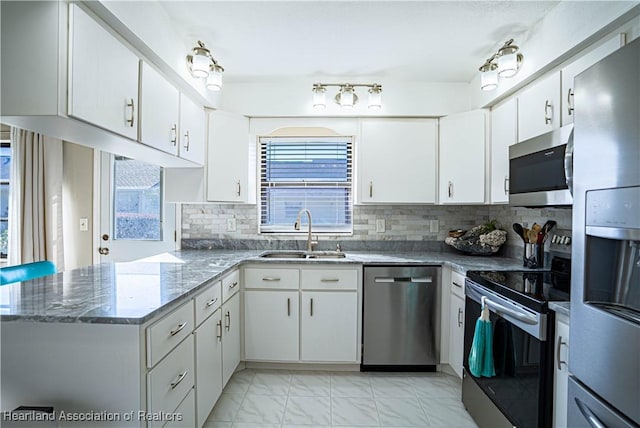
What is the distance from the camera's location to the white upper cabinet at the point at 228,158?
2.73 meters

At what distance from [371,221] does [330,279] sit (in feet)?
2.83

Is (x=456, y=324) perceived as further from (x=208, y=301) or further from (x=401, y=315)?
(x=208, y=301)

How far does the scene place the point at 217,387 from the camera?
6.45 ft

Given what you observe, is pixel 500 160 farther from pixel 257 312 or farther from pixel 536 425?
pixel 257 312

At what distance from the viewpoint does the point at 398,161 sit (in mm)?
2828

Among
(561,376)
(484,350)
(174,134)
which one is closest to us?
(561,376)

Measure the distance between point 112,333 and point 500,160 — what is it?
2.57 m

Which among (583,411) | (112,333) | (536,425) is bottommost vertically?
(536,425)

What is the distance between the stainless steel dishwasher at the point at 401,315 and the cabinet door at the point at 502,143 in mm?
745

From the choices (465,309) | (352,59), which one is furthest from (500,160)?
(352,59)

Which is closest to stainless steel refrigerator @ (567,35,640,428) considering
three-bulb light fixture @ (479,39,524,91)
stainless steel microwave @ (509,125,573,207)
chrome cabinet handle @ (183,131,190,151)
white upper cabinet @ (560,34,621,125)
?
stainless steel microwave @ (509,125,573,207)

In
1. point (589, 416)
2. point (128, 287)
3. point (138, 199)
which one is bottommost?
point (589, 416)

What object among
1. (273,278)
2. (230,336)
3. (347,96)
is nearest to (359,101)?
(347,96)

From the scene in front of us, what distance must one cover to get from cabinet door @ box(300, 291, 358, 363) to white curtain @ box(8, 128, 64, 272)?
248 cm
